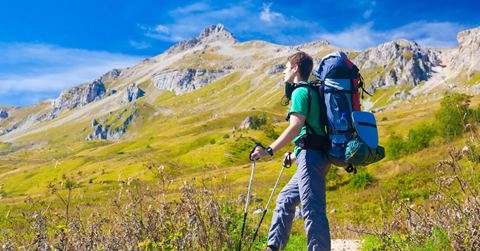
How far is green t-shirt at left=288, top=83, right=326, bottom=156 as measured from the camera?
830 cm

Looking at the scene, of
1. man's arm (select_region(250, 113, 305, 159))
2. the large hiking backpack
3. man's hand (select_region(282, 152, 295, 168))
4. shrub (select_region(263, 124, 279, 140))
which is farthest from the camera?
shrub (select_region(263, 124, 279, 140))

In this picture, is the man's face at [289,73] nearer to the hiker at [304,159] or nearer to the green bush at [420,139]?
the hiker at [304,159]

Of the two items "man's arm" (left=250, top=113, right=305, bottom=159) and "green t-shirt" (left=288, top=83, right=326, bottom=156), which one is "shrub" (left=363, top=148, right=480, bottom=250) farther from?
"man's arm" (left=250, top=113, right=305, bottom=159)

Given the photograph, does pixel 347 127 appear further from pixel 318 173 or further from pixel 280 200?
pixel 280 200

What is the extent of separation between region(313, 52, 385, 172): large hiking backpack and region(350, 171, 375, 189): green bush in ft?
95.9

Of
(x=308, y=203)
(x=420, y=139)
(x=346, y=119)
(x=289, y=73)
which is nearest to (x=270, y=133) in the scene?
(x=420, y=139)

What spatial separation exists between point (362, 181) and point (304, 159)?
97.3 ft

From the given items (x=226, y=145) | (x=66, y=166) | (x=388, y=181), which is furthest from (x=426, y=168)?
(x=66, y=166)

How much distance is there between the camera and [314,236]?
812 cm

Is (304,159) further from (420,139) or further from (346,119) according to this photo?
(420,139)

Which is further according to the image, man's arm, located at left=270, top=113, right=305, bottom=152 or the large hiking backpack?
man's arm, located at left=270, top=113, right=305, bottom=152

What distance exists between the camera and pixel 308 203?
8.21m

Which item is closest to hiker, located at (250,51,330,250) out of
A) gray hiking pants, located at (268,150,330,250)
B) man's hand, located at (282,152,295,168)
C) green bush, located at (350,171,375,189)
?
gray hiking pants, located at (268,150,330,250)

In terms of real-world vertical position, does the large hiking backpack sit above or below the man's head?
below
